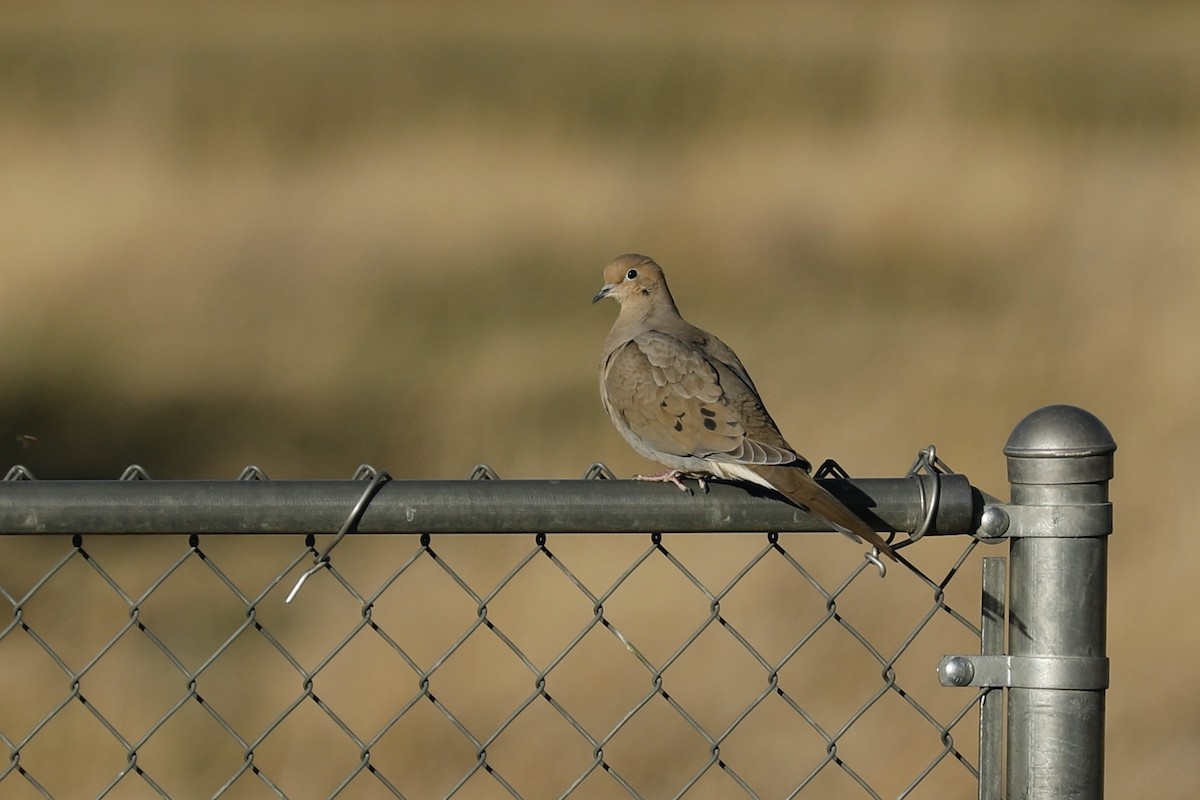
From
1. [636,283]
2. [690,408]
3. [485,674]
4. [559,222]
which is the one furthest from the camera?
[559,222]

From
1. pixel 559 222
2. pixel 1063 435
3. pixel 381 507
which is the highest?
pixel 559 222

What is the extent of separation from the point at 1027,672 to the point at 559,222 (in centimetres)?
729

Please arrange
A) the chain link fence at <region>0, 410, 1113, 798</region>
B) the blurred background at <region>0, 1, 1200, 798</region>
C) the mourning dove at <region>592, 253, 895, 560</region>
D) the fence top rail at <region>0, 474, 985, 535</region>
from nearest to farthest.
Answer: the fence top rail at <region>0, 474, 985, 535</region> → the mourning dove at <region>592, 253, 895, 560</region> → the chain link fence at <region>0, 410, 1113, 798</region> → the blurred background at <region>0, 1, 1200, 798</region>

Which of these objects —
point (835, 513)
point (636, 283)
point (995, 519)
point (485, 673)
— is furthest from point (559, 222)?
point (995, 519)

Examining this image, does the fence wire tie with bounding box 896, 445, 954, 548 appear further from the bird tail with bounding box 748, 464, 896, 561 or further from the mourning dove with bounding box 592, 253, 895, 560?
the mourning dove with bounding box 592, 253, 895, 560

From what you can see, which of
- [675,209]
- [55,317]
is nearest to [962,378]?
[675,209]

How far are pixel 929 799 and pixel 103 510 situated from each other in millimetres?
3559

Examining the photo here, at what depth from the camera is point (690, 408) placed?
3.42 meters

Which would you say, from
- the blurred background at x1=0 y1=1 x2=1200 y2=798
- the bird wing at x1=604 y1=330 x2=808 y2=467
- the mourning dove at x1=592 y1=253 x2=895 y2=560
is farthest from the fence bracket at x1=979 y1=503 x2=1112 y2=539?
the blurred background at x1=0 y1=1 x2=1200 y2=798

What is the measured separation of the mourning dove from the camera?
3096mm

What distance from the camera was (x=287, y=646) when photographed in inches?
224

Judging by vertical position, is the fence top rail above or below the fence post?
below

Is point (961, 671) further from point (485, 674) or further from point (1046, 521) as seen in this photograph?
point (485, 674)

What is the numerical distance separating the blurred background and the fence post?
191 inches
